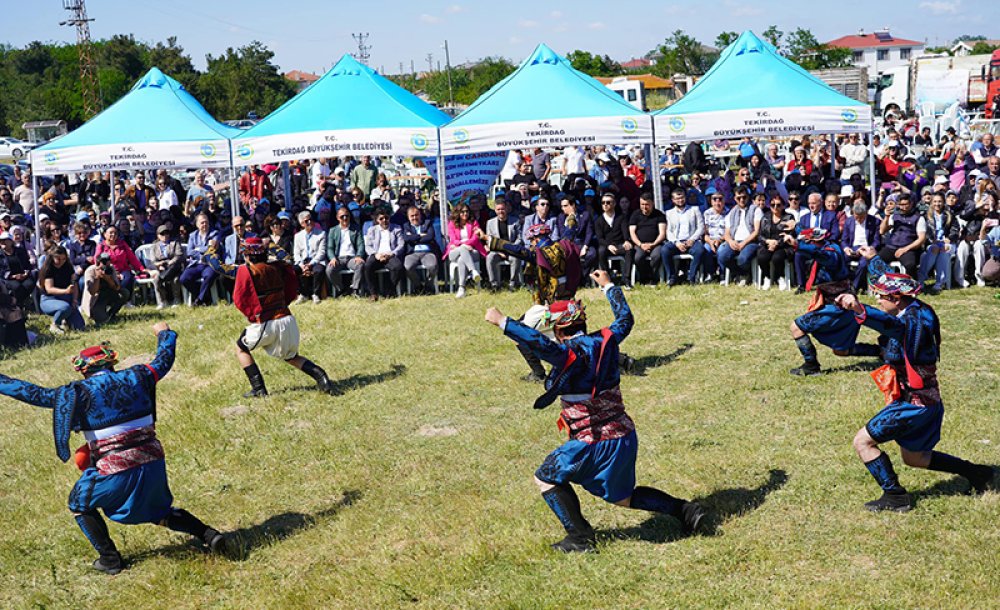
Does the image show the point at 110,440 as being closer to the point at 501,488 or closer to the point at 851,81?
the point at 501,488

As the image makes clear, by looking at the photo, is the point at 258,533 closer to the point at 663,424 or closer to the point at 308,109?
the point at 663,424

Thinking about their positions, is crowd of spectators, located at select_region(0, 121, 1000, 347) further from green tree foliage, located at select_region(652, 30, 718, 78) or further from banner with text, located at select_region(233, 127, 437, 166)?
green tree foliage, located at select_region(652, 30, 718, 78)

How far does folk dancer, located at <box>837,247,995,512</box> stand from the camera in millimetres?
6027

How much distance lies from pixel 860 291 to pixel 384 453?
7517 millimetres

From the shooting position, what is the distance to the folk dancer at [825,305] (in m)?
8.99

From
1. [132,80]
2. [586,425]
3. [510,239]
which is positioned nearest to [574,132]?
[510,239]

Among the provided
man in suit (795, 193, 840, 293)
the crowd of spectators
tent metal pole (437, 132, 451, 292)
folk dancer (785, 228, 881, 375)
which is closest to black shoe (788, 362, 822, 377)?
folk dancer (785, 228, 881, 375)

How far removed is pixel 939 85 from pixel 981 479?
39168 mm

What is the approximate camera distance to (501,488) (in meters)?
7.43

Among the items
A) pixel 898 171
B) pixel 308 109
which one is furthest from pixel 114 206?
pixel 898 171

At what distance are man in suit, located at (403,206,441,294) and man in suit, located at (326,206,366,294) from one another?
2.31ft

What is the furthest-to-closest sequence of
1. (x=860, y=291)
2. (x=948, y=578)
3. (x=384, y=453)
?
1. (x=860, y=291)
2. (x=384, y=453)
3. (x=948, y=578)

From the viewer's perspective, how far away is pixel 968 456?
23.4ft

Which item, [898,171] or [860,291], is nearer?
[860,291]
